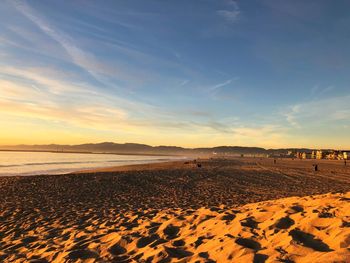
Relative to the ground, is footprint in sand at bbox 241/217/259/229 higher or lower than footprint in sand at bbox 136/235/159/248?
higher

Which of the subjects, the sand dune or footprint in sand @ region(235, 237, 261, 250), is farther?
footprint in sand @ region(235, 237, 261, 250)

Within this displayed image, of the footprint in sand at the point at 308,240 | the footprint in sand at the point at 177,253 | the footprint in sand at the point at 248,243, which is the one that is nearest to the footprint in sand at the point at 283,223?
the footprint in sand at the point at 308,240

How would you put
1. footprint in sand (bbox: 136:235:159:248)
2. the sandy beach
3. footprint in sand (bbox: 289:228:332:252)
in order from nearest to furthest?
footprint in sand (bbox: 289:228:332:252) → the sandy beach → footprint in sand (bbox: 136:235:159:248)

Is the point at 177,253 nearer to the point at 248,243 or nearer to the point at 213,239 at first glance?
the point at 213,239

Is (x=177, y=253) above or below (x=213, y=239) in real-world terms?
below

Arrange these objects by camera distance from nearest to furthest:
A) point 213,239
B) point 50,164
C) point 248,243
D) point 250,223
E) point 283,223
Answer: point 248,243 → point 213,239 → point 283,223 → point 250,223 → point 50,164

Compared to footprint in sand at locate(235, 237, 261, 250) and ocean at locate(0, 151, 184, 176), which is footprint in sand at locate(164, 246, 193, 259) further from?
ocean at locate(0, 151, 184, 176)

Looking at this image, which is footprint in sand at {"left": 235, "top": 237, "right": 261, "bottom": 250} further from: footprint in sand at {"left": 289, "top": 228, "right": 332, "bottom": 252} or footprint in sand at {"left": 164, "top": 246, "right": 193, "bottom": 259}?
footprint in sand at {"left": 164, "top": 246, "right": 193, "bottom": 259}

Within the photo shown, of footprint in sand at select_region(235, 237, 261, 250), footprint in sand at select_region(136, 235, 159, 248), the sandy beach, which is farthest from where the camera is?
→ footprint in sand at select_region(136, 235, 159, 248)

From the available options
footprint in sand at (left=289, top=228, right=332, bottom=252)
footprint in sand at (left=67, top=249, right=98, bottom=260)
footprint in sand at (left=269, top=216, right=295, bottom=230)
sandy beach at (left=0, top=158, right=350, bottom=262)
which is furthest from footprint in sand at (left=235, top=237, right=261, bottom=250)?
footprint in sand at (left=67, top=249, right=98, bottom=260)

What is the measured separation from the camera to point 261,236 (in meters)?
5.45

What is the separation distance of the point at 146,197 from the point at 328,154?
98.8 m

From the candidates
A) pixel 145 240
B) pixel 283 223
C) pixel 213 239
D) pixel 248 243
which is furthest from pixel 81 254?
pixel 283 223

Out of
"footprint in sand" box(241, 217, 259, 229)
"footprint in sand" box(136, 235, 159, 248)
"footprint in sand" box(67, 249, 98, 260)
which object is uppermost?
"footprint in sand" box(241, 217, 259, 229)
